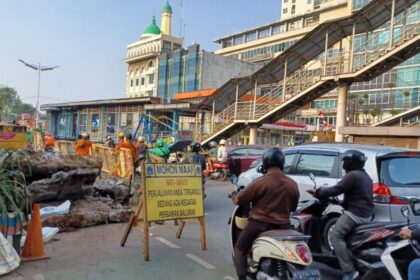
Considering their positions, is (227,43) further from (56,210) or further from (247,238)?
(247,238)

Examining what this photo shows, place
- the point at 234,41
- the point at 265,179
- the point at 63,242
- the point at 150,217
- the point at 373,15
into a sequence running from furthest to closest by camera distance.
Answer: the point at 234,41 → the point at 373,15 → the point at 63,242 → the point at 150,217 → the point at 265,179

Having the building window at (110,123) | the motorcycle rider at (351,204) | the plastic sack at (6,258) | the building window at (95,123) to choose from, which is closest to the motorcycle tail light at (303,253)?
the motorcycle rider at (351,204)

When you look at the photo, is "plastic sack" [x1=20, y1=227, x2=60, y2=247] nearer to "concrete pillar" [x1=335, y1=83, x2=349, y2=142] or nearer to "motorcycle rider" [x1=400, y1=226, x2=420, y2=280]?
"motorcycle rider" [x1=400, y1=226, x2=420, y2=280]

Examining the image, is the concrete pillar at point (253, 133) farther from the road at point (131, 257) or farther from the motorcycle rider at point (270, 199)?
the motorcycle rider at point (270, 199)

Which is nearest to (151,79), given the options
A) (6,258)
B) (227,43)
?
(227,43)

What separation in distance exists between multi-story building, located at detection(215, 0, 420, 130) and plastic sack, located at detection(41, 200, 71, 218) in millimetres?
18098

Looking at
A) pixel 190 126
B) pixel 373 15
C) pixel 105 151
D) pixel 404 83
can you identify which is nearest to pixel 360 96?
pixel 404 83

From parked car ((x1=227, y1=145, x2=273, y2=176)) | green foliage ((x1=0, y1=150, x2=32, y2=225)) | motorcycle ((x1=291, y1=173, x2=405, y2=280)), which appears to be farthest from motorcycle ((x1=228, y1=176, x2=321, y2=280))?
parked car ((x1=227, y1=145, x2=273, y2=176))

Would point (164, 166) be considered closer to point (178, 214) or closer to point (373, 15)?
point (178, 214)

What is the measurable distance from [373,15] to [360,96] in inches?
1143

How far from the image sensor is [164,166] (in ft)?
20.0

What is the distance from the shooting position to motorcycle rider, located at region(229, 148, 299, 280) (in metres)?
3.94

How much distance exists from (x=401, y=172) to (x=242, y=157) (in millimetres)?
11444

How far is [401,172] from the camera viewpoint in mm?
5668
